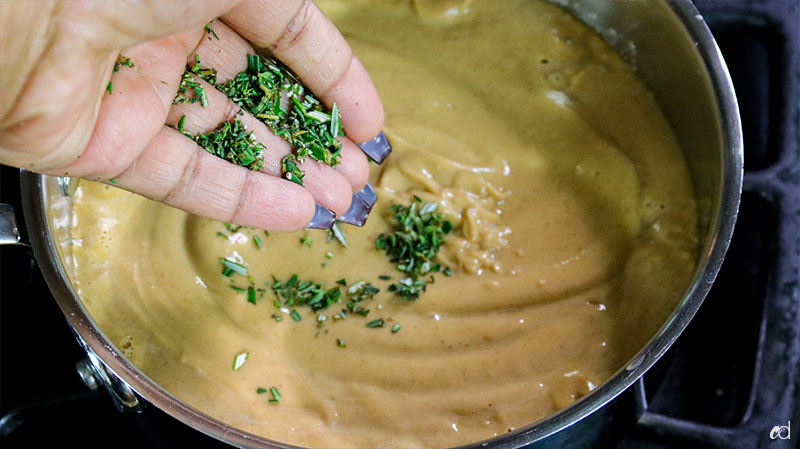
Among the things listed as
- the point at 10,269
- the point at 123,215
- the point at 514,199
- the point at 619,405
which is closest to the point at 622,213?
the point at 514,199

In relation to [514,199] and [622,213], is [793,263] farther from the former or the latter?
[514,199]

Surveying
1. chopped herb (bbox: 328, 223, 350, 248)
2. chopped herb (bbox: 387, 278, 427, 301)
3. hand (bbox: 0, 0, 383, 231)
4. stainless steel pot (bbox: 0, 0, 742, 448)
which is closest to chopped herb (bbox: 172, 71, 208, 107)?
hand (bbox: 0, 0, 383, 231)

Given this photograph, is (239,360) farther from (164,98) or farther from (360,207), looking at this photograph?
(164,98)

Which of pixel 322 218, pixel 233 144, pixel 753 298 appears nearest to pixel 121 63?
pixel 233 144

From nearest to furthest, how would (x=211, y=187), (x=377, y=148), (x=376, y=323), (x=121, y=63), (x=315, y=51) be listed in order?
(x=121, y=63) → (x=211, y=187) → (x=315, y=51) → (x=376, y=323) → (x=377, y=148)

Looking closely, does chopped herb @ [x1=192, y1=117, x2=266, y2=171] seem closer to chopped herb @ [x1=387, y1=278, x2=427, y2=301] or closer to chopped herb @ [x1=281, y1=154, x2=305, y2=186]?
chopped herb @ [x1=281, y1=154, x2=305, y2=186]

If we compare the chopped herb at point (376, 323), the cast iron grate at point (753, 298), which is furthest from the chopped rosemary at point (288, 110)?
the cast iron grate at point (753, 298)
